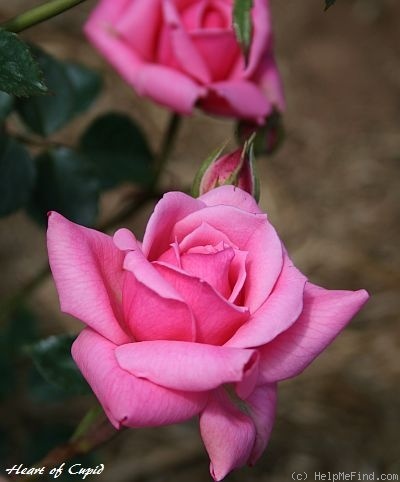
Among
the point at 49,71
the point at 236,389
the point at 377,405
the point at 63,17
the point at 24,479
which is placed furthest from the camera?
the point at 63,17

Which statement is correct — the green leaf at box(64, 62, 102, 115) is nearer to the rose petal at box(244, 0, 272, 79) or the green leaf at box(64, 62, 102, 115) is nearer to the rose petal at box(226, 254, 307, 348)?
the rose petal at box(244, 0, 272, 79)

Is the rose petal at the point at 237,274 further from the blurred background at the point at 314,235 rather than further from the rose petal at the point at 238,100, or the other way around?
the blurred background at the point at 314,235

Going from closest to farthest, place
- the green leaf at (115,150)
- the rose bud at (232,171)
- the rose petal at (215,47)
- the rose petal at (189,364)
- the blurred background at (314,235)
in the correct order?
the rose petal at (189,364) < the rose bud at (232,171) < the rose petal at (215,47) < the green leaf at (115,150) < the blurred background at (314,235)

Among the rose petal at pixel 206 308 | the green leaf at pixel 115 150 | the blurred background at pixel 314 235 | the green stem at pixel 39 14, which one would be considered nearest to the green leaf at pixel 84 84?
the green leaf at pixel 115 150

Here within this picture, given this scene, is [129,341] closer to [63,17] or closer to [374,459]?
[374,459]

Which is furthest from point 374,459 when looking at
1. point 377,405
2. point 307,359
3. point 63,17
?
point 63,17

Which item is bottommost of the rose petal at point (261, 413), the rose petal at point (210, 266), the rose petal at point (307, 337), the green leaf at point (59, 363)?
the green leaf at point (59, 363)

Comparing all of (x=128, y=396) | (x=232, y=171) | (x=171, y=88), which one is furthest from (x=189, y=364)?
(x=171, y=88)
